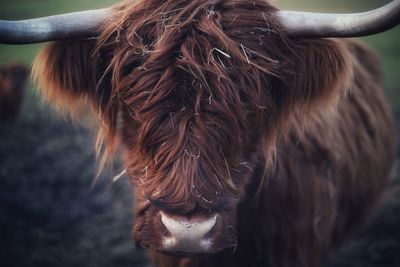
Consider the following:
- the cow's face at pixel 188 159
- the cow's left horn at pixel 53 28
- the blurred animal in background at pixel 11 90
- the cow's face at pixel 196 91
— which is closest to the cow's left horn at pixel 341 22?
the cow's face at pixel 196 91

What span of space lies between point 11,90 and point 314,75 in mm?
4965

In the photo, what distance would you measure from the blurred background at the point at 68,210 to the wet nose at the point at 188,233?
4.90 feet

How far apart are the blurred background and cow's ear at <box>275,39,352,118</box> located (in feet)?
5.04

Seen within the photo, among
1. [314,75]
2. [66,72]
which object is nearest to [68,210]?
[66,72]

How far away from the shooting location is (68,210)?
4562 millimetres

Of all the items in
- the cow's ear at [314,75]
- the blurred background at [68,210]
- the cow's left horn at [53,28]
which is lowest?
the blurred background at [68,210]

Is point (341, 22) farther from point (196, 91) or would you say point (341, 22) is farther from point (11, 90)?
point (11, 90)

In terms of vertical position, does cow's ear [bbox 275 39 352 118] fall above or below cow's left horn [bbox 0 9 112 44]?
below

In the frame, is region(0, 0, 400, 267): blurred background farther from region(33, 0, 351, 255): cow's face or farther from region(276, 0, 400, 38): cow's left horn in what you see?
region(276, 0, 400, 38): cow's left horn

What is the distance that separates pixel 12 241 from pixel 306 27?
310 centimetres

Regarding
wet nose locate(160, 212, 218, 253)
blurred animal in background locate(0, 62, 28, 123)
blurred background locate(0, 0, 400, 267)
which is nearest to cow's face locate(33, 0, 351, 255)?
wet nose locate(160, 212, 218, 253)

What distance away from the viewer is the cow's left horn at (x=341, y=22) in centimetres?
194

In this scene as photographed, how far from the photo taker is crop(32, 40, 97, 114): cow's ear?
7.76 feet

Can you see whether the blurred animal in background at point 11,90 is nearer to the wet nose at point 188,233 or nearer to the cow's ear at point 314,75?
the cow's ear at point 314,75
